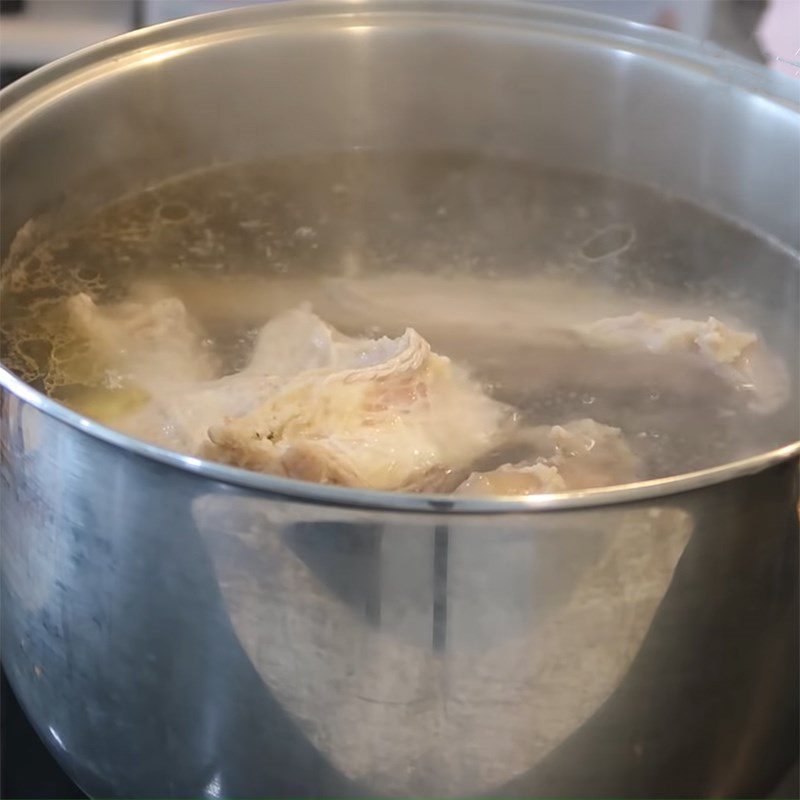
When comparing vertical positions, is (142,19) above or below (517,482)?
above

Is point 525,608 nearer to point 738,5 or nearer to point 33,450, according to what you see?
point 33,450

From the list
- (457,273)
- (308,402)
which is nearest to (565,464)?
(308,402)

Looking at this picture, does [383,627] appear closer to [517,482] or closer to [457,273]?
[517,482]

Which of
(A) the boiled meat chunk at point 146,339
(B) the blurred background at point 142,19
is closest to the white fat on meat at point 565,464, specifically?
(A) the boiled meat chunk at point 146,339

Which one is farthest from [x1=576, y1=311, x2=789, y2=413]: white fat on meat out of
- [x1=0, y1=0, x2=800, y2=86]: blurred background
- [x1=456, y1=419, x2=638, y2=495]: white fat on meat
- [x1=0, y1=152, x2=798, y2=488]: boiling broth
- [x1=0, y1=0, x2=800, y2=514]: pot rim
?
[x1=0, y1=0, x2=800, y2=86]: blurred background

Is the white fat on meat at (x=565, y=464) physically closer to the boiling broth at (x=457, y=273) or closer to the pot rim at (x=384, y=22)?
the boiling broth at (x=457, y=273)

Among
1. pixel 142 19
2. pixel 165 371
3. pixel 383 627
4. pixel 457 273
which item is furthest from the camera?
pixel 142 19

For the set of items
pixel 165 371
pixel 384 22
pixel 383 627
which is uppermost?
pixel 384 22
